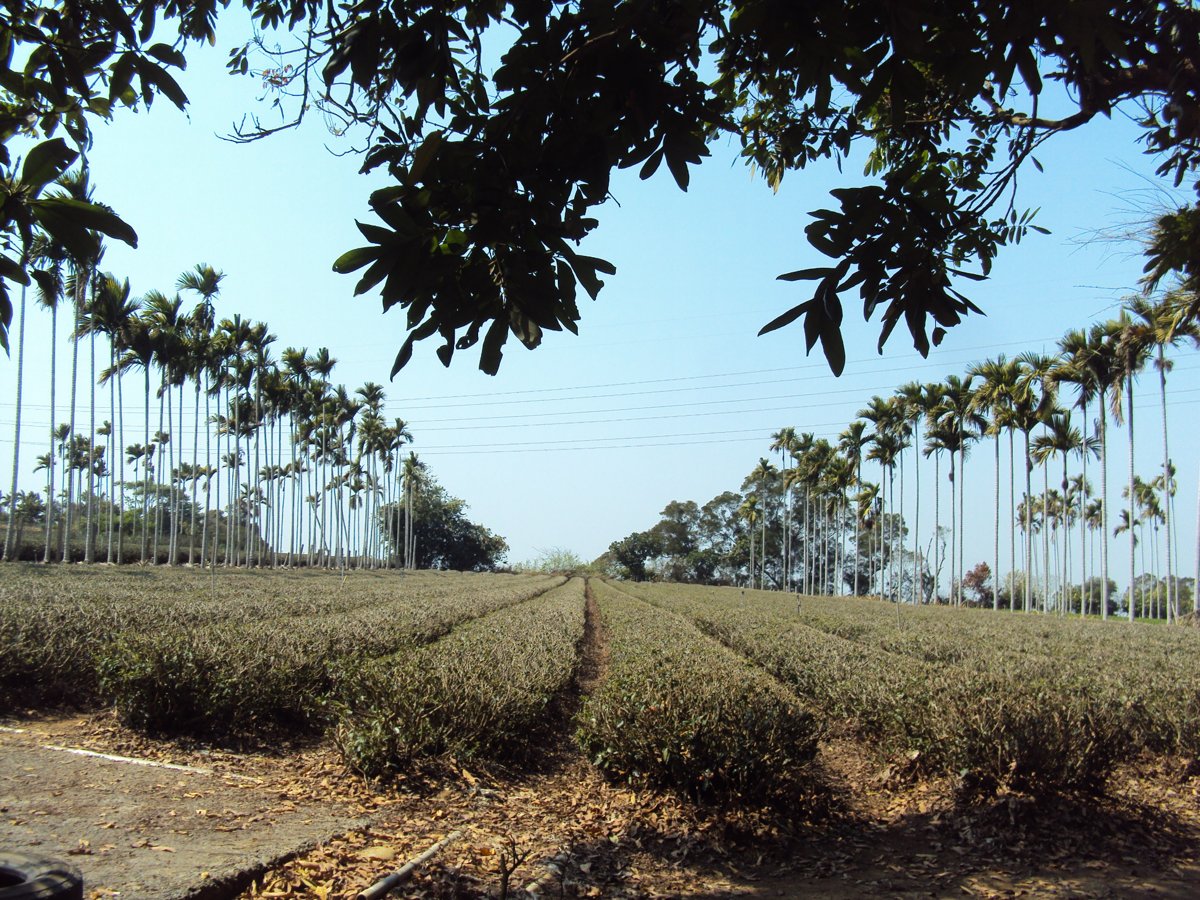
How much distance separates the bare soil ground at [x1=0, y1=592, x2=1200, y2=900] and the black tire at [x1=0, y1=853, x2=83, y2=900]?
1.27 metres

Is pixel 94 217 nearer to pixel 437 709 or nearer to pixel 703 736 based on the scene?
pixel 703 736

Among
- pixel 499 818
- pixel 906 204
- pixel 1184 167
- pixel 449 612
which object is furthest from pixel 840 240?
pixel 449 612

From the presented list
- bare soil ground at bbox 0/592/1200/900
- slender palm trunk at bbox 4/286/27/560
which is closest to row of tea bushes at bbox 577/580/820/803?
bare soil ground at bbox 0/592/1200/900

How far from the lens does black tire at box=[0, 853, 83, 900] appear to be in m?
2.33

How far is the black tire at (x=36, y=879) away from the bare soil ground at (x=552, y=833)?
1.27m

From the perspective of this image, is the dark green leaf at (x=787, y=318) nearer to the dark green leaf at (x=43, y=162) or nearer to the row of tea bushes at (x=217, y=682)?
the dark green leaf at (x=43, y=162)

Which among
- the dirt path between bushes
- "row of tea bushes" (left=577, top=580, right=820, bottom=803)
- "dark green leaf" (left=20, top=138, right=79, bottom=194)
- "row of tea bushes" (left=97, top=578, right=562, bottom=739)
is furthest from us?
"row of tea bushes" (left=97, top=578, right=562, bottom=739)

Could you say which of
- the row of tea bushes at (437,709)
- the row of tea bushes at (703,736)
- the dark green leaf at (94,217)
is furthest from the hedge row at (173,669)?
the dark green leaf at (94,217)

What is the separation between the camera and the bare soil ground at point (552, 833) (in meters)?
4.31

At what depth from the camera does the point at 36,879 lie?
2434mm

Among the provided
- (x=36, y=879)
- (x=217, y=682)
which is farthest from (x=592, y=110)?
(x=217, y=682)

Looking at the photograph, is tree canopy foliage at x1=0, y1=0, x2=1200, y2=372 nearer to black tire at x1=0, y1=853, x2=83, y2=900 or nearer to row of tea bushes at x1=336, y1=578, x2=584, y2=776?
black tire at x1=0, y1=853, x2=83, y2=900

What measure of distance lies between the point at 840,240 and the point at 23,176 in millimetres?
2403

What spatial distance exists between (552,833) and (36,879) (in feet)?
12.0
